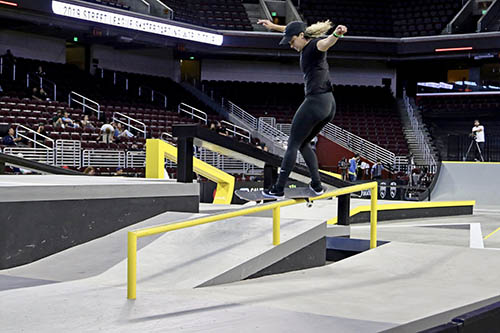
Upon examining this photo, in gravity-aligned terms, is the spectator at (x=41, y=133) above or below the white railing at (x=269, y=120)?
below

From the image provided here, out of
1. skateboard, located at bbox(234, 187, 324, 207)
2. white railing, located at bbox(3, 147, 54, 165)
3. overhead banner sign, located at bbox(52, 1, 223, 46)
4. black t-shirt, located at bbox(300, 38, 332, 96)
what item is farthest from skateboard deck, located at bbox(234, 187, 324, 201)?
overhead banner sign, located at bbox(52, 1, 223, 46)

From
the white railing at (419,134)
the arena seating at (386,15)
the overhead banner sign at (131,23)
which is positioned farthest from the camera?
the arena seating at (386,15)

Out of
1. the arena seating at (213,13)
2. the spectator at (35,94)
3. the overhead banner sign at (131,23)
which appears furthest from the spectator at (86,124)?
the arena seating at (213,13)

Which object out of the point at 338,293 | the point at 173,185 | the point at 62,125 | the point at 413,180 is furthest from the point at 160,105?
the point at 338,293

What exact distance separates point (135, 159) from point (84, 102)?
5.46 metres

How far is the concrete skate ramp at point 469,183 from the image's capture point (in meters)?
16.6

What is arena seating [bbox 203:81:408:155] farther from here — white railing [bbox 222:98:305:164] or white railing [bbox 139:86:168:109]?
white railing [bbox 139:86:168:109]

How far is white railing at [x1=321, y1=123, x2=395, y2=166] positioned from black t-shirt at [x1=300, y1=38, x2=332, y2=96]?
20534 millimetres

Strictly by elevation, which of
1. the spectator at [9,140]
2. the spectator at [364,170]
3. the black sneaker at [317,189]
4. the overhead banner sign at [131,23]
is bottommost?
the spectator at [364,170]

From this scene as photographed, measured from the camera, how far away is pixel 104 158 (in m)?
16.1

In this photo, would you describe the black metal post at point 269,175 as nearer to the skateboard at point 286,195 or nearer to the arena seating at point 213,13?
the skateboard at point 286,195

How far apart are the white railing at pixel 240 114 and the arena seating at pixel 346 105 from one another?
64 centimetres

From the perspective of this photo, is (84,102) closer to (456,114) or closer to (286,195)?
(286,195)

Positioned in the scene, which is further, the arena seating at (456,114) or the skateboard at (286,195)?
the arena seating at (456,114)
